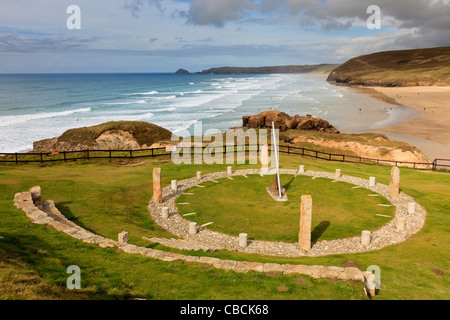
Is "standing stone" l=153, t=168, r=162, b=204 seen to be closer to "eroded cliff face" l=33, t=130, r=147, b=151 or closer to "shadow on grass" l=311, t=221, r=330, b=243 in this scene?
"shadow on grass" l=311, t=221, r=330, b=243

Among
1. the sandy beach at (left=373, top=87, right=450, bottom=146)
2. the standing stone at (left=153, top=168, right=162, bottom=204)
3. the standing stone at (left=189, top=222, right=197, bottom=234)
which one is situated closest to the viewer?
the standing stone at (left=189, top=222, right=197, bottom=234)

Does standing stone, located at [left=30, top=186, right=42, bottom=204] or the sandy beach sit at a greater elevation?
the sandy beach

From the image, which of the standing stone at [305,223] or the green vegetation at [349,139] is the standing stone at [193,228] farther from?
the green vegetation at [349,139]

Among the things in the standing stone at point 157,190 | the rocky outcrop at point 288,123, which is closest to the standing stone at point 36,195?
the standing stone at point 157,190

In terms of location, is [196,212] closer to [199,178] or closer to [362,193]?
[199,178]

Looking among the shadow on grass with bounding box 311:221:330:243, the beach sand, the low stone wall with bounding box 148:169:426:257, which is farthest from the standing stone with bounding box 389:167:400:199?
the beach sand

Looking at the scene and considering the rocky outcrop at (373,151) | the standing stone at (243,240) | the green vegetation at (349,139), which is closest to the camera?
the standing stone at (243,240)

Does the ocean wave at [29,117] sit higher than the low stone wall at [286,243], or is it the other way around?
the ocean wave at [29,117]

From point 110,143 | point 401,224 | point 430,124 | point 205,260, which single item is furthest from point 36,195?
point 430,124
